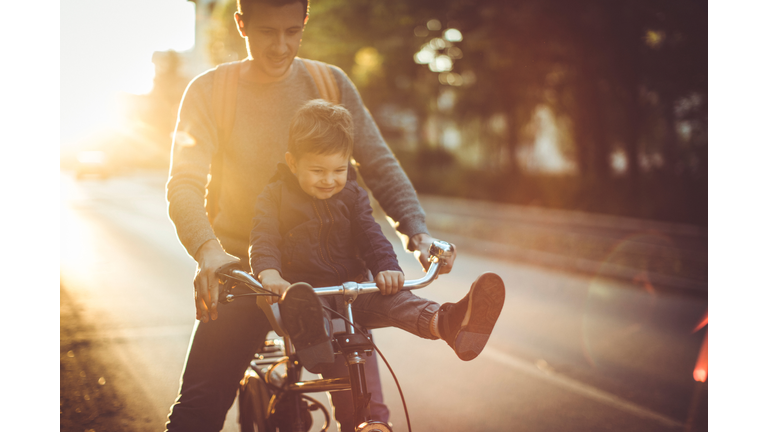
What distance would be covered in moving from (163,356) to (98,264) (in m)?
4.56

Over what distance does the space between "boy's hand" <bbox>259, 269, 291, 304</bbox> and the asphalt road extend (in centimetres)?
234

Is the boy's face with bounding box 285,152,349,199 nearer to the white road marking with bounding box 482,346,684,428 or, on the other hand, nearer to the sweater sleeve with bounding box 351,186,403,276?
the sweater sleeve with bounding box 351,186,403,276

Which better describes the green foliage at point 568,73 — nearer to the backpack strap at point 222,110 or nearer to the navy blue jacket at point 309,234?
the backpack strap at point 222,110

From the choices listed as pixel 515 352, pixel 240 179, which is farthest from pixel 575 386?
pixel 240 179

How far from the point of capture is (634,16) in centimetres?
959

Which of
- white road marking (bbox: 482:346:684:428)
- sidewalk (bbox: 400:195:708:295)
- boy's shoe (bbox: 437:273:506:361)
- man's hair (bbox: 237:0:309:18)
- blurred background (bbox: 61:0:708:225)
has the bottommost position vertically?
white road marking (bbox: 482:346:684:428)

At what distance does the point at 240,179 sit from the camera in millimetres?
2254

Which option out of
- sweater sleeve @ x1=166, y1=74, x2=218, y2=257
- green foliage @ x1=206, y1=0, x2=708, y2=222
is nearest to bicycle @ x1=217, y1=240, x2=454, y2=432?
sweater sleeve @ x1=166, y1=74, x2=218, y2=257

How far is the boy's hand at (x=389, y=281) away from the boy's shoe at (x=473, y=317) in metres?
0.16

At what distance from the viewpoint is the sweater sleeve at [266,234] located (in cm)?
186

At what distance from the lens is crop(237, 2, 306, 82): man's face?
2.06 meters
